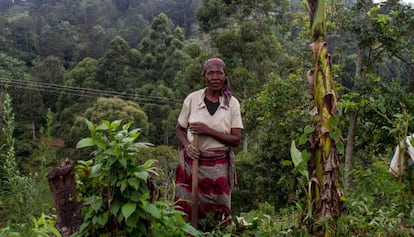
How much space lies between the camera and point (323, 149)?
5.64ft

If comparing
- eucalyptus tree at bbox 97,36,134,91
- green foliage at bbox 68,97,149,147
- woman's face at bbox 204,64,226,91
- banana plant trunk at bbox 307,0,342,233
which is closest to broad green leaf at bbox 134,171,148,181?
banana plant trunk at bbox 307,0,342,233

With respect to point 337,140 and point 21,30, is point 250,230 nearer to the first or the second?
point 337,140

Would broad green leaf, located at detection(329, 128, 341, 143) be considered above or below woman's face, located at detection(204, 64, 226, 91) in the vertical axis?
below

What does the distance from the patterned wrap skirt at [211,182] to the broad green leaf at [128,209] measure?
0.89 meters

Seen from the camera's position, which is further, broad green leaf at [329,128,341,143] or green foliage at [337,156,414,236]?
broad green leaf at [329,128,341,143]

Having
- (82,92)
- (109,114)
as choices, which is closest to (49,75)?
(82,92)

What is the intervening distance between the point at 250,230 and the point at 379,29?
4904 mm

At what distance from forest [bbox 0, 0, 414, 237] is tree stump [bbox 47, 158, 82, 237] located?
11mm

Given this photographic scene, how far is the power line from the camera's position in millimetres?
20016

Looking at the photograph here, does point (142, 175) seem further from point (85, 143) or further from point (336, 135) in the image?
point (336, 135)

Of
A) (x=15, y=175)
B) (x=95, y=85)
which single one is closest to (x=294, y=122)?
(x=15, y=175)

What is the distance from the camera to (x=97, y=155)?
1.58m

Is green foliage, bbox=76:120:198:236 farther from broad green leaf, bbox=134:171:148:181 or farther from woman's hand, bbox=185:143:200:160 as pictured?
woman's hand, bbox=185:143:200:160

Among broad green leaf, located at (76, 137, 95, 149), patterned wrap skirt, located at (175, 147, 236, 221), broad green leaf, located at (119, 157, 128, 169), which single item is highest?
broad green leaf, located at (76, 137, 95, 149)
